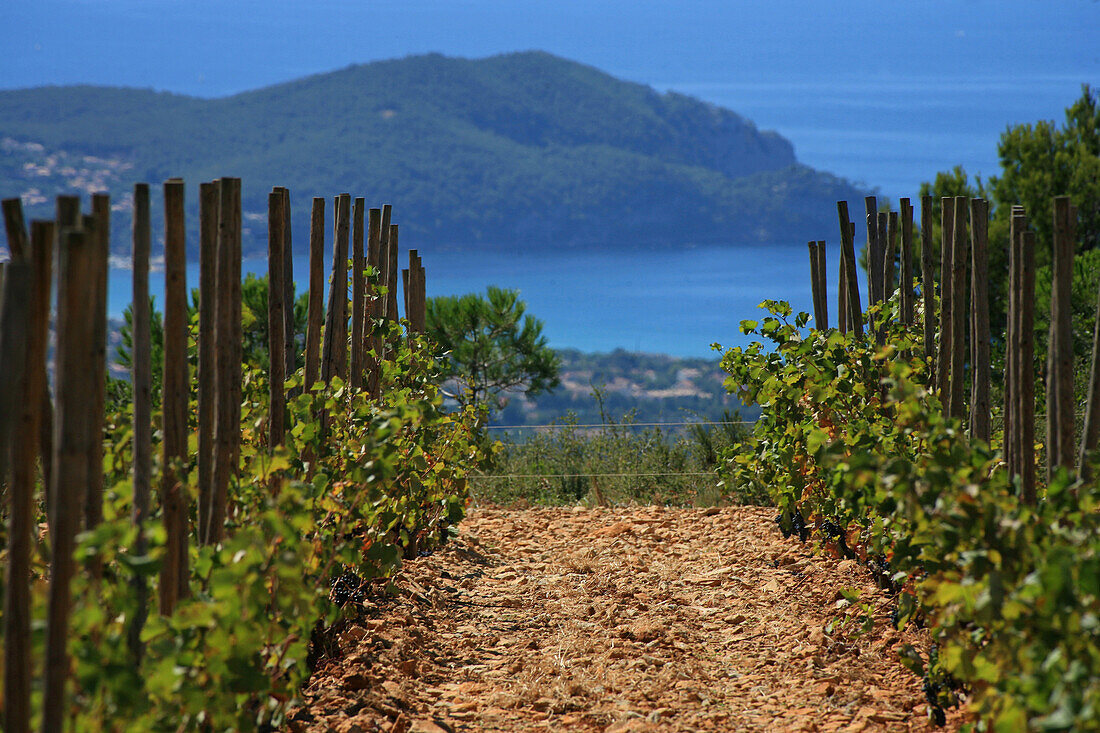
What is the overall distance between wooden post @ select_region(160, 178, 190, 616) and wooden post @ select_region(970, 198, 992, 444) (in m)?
2.34

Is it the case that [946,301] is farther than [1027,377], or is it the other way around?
[946,301]

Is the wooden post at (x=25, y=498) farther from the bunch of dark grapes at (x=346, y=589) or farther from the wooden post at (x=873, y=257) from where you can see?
the wooden post at (x=873, y=257)

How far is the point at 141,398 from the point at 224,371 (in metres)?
0.36

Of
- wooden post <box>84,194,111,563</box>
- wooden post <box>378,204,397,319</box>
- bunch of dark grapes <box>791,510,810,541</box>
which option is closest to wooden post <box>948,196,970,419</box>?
bunch of dark grapes <box>791,510,810,541</box>

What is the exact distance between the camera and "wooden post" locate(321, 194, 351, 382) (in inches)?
152

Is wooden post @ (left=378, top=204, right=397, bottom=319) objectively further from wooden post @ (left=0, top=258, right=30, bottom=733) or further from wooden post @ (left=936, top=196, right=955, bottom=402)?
wooden post @ (left=0, top=258, right=30, bottom=733)

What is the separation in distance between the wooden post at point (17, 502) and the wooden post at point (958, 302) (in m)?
2.92

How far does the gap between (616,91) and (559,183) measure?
64.6ft

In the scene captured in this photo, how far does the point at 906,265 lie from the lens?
13.8 feet

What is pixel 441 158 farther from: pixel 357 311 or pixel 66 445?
pixel 66 445

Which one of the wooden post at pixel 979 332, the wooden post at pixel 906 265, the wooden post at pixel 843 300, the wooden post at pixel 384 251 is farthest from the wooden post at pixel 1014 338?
the wooden post at pixel 384 251

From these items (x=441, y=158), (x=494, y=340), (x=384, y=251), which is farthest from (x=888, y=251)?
(x=441, y=158)

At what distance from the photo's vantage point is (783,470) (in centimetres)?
424

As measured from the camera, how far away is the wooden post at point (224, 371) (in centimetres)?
249
